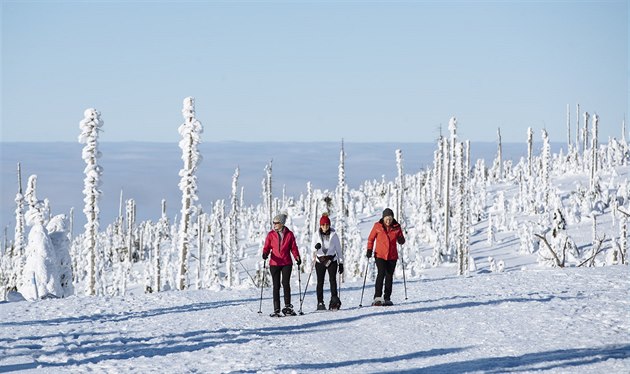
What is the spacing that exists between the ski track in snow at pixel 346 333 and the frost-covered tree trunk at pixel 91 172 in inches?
831

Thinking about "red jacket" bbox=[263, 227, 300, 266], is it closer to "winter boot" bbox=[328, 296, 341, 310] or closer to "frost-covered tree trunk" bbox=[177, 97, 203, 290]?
"winter boot" bbox=[328, 296, 341, 310]

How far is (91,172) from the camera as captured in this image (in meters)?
38.5

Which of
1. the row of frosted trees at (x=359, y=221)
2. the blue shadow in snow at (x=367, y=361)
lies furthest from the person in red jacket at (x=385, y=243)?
the row of frosted trees at (x=359, y=221)

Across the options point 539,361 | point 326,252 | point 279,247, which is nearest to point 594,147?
point 326,252

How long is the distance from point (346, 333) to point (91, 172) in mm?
29383

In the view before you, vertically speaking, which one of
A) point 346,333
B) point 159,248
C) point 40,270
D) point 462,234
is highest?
point 346,333

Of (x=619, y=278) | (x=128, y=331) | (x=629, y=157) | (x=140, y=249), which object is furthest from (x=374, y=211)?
(x=128, y=331)

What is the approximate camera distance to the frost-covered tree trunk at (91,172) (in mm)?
38281

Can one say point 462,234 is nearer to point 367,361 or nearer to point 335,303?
point 335,303

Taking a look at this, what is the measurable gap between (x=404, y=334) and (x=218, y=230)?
268 feet

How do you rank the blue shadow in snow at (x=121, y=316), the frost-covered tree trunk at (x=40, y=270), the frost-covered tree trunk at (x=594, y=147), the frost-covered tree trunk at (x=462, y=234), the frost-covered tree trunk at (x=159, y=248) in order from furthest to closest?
the frost-covered tree trunk at (x=594, y=147) → the frost-covered tree trunk at (x=159, y=248) → the frost-covered tree trunk at (x=462, y=234) → the frost-covered tree trunk at (x=40, y=270) → the blue shadow in snow at (x=121, y=316)

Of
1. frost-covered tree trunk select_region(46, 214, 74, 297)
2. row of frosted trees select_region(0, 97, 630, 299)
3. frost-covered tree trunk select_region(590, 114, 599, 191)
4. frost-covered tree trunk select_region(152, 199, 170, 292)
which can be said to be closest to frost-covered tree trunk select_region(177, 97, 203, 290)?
row of frosted trees select_region(0, 97, 630, 299)

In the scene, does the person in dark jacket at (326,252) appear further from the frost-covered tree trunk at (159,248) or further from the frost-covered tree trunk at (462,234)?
the frost-covered tree trunk at (159,248)

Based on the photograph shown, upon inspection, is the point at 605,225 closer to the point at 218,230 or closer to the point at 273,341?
the point at 273,341
